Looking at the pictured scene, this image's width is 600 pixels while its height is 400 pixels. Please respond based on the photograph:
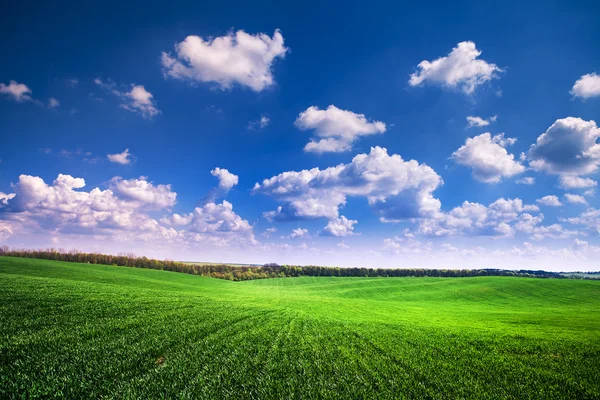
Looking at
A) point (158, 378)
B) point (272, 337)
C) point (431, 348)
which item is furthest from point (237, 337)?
point (431, 348)

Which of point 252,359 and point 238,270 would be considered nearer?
point 252,359

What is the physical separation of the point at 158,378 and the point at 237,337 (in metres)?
8.01

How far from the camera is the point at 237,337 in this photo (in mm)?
17781

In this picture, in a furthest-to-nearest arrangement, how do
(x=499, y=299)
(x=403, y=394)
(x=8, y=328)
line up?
1. (x=499, y=299)
2. (x=8, y=328)
3. (x=403, y=394)

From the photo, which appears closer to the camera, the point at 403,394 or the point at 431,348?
the point at 403,394

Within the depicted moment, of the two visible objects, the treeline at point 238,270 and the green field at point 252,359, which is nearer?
the green field at point 252,359

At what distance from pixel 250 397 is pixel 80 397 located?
5.40m

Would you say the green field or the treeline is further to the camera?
the treeline

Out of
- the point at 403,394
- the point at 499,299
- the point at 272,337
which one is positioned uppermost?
the point at 403,394

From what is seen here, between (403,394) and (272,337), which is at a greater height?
(403,394)

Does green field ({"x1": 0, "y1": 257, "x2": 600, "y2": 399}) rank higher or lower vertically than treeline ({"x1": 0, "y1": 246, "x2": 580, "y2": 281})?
higher

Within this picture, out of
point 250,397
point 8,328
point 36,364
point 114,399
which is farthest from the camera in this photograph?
point 8,328

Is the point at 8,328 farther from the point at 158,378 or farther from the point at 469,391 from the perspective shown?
the point at 469,391

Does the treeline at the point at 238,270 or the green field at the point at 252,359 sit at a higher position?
the green field at the point at 252,359
